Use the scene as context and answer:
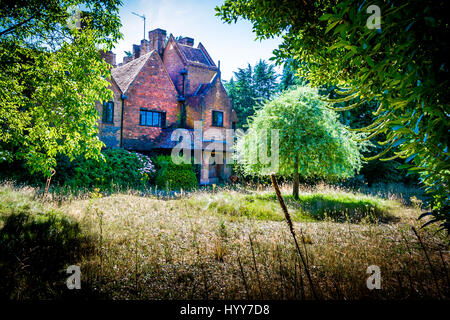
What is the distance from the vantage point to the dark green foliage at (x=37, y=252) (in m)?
3.26

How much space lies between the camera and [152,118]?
20.0m

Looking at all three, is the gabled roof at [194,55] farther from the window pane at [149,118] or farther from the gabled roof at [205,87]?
the window pane at [149,118]

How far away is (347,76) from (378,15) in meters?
2.25

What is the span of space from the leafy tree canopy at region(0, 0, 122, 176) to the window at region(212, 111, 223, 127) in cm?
1562

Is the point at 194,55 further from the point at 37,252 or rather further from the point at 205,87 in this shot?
the point at 37,252

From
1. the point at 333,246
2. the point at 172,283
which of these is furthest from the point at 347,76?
the point at 172,283

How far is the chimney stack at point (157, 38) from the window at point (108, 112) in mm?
9126

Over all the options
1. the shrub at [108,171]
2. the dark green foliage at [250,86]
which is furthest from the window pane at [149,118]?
the dark green foliage at [250,86]

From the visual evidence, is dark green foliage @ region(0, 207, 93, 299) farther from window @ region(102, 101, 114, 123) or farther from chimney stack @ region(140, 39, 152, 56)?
chimney stack @ region(140, 39, 152, 56)

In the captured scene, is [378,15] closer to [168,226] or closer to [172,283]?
[172,283]

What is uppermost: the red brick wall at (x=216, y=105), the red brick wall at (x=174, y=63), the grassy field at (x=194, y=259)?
the red brick wall at (x=174, y=63)

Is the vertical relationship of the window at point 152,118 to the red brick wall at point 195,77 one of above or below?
below

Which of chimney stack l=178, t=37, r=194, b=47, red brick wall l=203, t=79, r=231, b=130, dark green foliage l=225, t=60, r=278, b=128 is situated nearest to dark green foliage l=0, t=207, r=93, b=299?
red brick wall l=203, t=79, r=231, b=130

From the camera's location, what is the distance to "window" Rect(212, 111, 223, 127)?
22359mm
